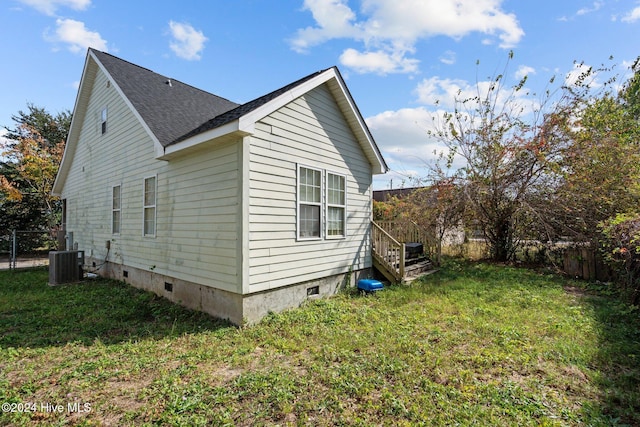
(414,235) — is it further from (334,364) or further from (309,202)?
(334,364)

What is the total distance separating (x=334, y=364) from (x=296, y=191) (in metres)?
3.44

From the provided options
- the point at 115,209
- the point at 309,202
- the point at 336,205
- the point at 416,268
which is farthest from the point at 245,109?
the point at 416,268

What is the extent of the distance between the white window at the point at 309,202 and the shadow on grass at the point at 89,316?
2.44 m

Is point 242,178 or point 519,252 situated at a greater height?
point 242,178

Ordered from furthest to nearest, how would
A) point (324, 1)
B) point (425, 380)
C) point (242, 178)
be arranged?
1. point (324, 1)
2. point (242, 178)
3. point (425, 380)

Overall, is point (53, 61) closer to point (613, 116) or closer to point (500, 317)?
point (500, 317)

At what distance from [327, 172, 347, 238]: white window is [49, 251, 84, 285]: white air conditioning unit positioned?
25.9ft

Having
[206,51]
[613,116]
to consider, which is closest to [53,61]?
[206,51]

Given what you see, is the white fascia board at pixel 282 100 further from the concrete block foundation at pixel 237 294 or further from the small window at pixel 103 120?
the small window at pixel 103 120

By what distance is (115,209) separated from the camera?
28.7 feet

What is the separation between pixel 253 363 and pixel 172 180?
4504 millimetres

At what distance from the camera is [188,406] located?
2.88 m

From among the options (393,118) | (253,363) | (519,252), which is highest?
(393,118)

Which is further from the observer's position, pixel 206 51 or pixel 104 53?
pixel 104 53
